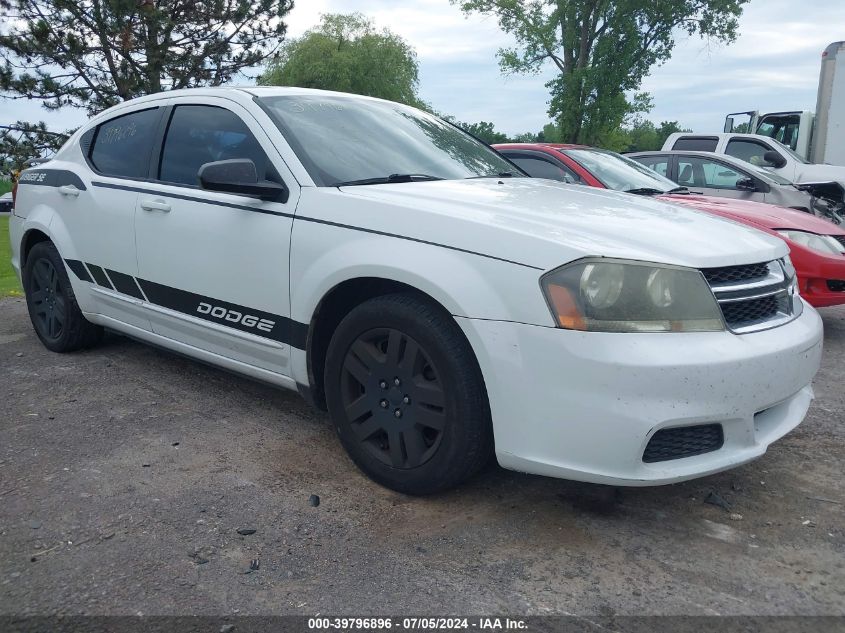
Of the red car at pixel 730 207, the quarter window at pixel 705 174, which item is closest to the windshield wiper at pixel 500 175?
the red car at pixel 730 207

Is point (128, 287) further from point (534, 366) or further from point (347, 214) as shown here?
point (534, 366)

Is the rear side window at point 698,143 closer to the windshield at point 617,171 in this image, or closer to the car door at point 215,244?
the windshield at point 617,171

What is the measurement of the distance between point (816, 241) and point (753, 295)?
11.1 feet

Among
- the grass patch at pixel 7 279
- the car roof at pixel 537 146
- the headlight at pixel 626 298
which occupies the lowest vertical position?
the grass patch at pixel 7 279

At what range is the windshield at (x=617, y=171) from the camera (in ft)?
21.8

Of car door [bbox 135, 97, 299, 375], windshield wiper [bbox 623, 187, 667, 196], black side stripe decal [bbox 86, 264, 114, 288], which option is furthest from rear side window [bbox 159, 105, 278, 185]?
windshield wiper [bbox 623, 187, 667, 196]

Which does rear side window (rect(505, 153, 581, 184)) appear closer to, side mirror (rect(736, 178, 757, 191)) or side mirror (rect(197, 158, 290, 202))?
side mirror (rect(736, 178, 757, 191))

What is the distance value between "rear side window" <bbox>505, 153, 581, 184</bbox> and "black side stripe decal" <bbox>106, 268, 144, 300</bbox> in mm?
3615

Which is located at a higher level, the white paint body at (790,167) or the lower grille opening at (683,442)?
the white paint body at (790,167)

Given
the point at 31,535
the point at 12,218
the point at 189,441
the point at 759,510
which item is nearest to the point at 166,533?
the point at 31,535

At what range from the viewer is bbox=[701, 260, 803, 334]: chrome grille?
2.66 m

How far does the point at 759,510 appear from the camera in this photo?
2.90 m

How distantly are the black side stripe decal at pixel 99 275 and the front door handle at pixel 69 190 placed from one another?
1.52ft

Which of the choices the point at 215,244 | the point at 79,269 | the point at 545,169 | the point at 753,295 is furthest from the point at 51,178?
the point at 753,295
